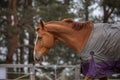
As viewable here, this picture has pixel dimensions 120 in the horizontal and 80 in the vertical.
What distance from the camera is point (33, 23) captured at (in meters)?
17.0

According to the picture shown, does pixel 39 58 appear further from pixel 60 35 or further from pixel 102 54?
pixel 102 54

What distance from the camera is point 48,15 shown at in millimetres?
15484

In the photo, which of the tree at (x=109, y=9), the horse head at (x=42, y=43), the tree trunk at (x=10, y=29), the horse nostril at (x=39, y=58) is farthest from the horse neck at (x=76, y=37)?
the tree trunk at (x=10, y=29)

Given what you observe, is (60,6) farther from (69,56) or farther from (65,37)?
(65,37)

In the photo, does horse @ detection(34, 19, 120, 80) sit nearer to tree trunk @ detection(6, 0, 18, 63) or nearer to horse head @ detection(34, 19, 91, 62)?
horse head @ detection(34, 19, 91, 62)

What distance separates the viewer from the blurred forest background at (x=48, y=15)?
1561 cm

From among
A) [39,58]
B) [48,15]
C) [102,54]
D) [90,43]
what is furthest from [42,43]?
[48,15]

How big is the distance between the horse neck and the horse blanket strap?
3.7 inches

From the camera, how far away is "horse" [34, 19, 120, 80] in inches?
167

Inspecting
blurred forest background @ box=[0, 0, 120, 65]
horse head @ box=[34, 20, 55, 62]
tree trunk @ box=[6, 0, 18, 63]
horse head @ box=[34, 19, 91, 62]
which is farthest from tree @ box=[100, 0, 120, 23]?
horse head @ box=[34, 20, 55, 62]

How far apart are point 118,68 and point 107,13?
1214 cm

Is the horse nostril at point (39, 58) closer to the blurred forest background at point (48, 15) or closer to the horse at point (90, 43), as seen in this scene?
the horse at point (90, 43)

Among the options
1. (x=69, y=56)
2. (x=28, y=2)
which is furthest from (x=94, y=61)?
(x=28, y=2)

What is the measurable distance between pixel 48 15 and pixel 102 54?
11328 millimetres
